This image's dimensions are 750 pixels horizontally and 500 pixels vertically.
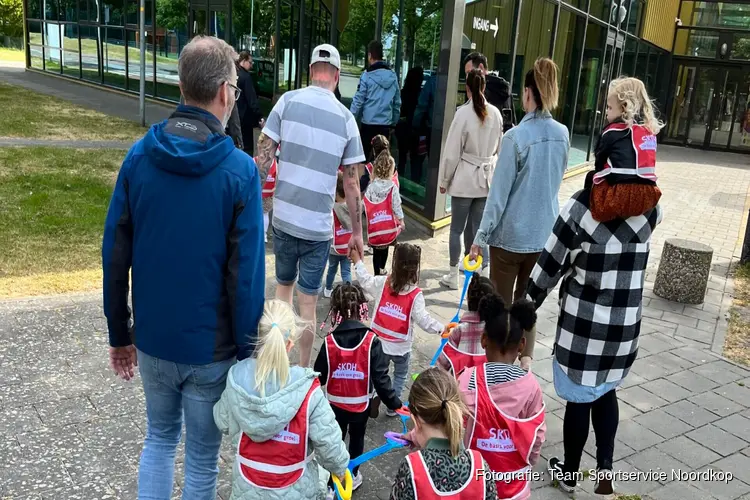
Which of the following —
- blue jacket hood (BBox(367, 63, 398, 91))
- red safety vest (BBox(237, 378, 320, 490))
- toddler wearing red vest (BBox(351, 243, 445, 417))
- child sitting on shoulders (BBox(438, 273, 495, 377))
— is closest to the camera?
red safety vest (BBox(237, 378, 320, 490))

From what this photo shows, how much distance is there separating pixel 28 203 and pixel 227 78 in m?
6.49

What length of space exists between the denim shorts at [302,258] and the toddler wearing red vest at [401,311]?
1.36 ft

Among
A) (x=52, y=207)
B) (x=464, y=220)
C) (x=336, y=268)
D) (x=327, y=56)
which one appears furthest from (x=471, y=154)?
(x=52, y=207)

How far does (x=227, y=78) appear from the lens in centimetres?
231

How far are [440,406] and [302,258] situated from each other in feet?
6.43

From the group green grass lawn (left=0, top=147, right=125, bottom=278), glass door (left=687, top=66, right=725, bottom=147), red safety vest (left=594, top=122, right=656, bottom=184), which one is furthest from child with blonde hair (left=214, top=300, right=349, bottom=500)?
glass door (left=687, top=66, right=725, bottom=147)

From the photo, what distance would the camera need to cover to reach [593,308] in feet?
10.5

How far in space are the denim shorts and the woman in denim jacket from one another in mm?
1000

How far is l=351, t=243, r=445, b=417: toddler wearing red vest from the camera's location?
3.71 metres

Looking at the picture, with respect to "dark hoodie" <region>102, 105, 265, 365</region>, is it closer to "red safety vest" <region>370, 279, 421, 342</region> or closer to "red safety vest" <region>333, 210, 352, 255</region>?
"red safety vest" <region>370, 279, 421, 342</region>

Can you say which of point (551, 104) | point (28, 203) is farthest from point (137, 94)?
point (551, 104)

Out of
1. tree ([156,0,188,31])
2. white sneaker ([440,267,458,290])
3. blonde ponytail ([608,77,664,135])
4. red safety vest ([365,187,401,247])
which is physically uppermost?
tree ([156,0,188,31])

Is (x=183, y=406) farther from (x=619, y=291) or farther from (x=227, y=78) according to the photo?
(x=619, y=291)

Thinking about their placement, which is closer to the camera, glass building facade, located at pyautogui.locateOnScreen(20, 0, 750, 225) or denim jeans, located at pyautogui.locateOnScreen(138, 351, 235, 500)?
denim jeans, located at pyautogui.locateOnScreen(138, 351, 235, 500)
